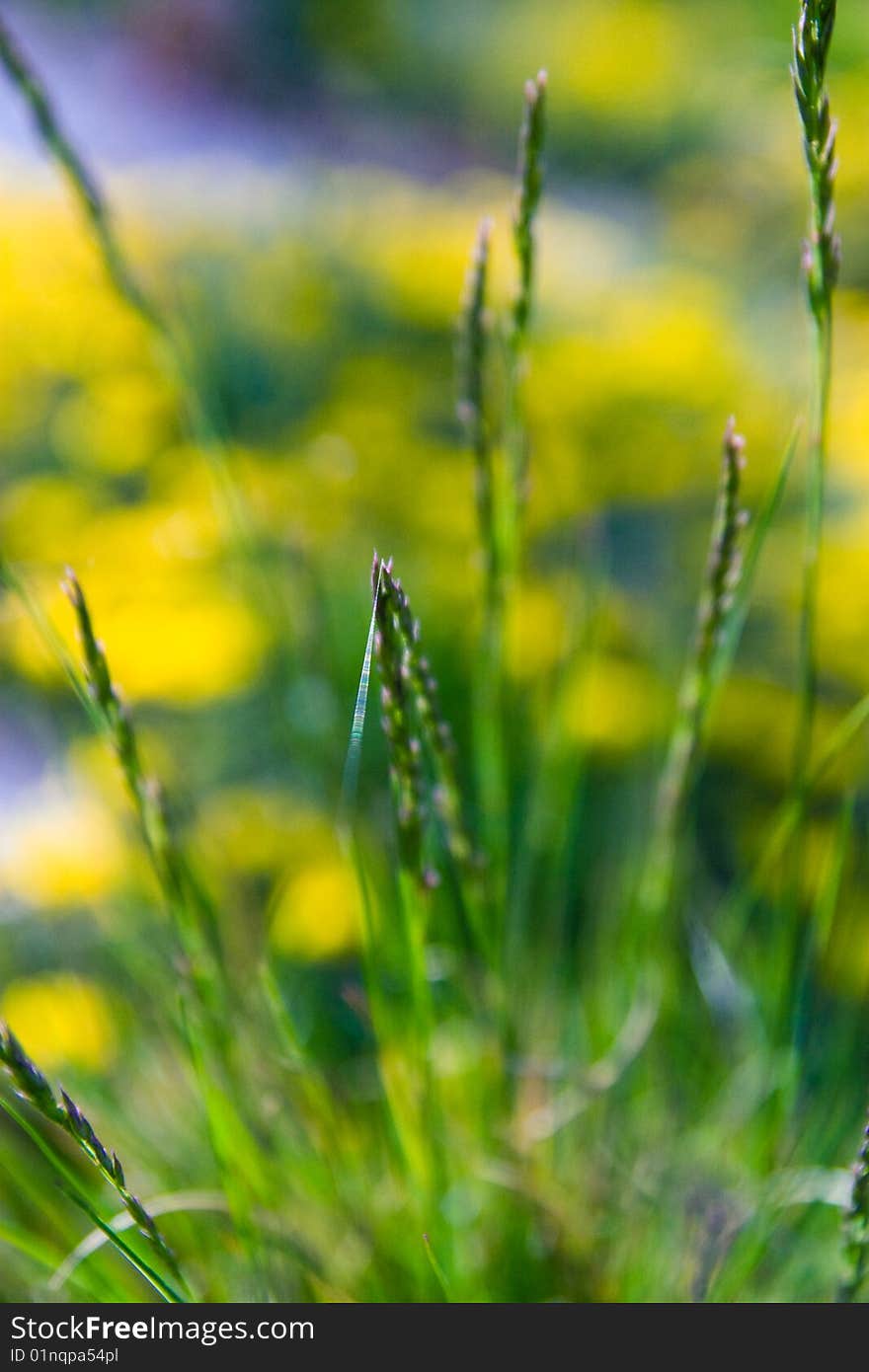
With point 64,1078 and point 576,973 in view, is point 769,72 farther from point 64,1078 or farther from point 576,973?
point 64,1078

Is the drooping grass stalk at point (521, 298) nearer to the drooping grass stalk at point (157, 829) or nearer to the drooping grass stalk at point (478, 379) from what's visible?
the drooping grass stalk at point (478, 379)

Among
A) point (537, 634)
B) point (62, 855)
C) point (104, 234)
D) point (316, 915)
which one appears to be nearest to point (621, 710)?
point (537, 634)

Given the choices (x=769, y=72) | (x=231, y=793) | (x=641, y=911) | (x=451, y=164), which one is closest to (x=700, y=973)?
(x=641, y=911)

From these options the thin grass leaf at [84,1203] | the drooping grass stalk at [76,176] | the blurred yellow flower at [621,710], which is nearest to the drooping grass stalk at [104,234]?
the drooping grass stalk at [76,176]

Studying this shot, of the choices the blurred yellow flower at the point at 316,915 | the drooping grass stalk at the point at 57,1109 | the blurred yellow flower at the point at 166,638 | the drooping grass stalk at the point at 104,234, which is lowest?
the drooping grass stalk at the point at 57,1109

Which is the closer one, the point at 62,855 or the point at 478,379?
the point at 478,379

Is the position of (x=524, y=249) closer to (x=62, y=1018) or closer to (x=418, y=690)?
(x=418, y=690)
